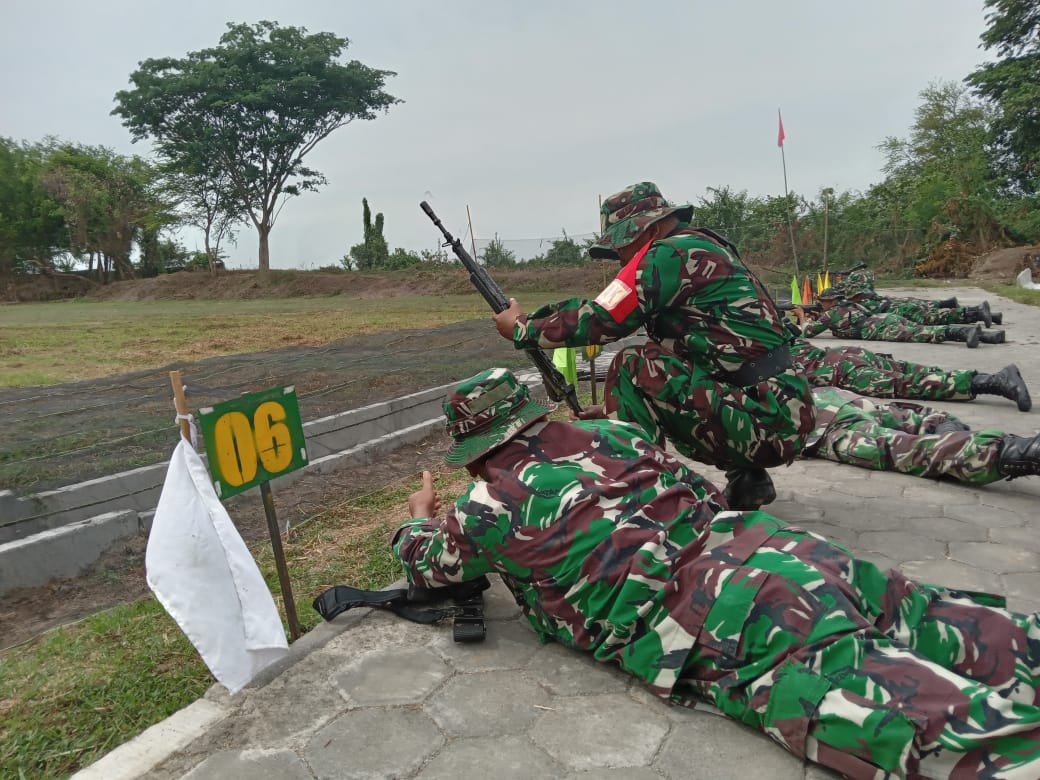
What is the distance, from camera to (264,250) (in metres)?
32.2

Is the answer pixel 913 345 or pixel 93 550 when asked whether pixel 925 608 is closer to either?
pixel 93 550

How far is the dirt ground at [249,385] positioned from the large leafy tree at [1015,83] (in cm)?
1978

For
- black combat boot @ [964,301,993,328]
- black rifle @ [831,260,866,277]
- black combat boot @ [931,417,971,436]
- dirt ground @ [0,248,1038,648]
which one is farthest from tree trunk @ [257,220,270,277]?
black combat boot @ [931,417,971,436]

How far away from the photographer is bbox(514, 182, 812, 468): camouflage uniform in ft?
9.02

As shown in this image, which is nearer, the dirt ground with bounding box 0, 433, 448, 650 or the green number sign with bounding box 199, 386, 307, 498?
the green number sign with bounding box 199, 386, 307, 498

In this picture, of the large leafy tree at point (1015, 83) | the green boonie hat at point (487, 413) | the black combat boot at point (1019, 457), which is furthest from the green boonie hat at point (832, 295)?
the large leafy tree at point (1015, 83)

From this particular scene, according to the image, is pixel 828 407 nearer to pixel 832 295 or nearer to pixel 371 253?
pixel 832 295

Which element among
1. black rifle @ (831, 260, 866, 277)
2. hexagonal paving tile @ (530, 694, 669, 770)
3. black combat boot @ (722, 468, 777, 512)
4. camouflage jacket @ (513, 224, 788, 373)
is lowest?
hexagonal paving tile @ (530, 694, 669, 770)

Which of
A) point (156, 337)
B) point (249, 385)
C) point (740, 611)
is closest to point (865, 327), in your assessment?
point (249, 385)

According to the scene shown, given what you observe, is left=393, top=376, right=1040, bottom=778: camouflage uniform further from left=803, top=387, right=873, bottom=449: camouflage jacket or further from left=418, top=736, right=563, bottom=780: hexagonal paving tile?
left=803, top=387, right=873, bottom=449: camouflage jacket

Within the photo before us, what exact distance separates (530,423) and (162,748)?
4.07ft

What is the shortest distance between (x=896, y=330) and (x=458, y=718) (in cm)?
817

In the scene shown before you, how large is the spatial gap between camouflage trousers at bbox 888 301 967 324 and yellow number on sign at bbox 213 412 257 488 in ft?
28.7

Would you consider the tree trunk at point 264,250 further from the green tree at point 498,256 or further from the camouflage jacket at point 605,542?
the camouflage jacket at point 605,542
